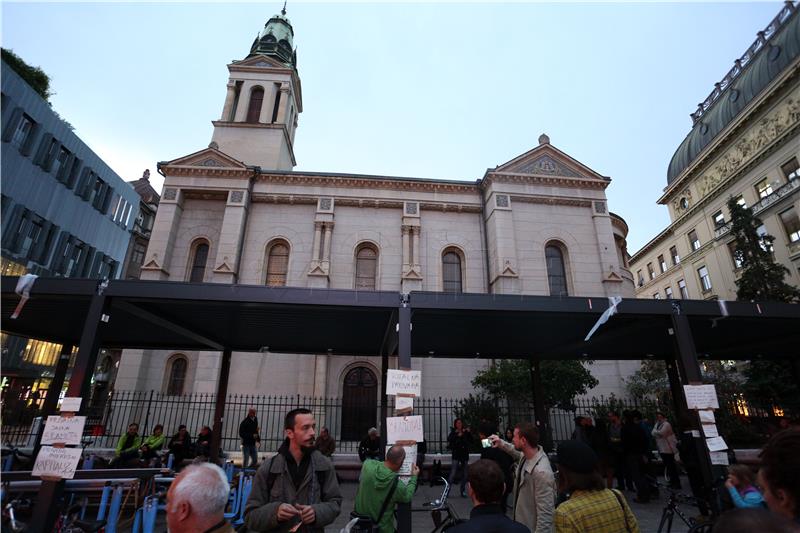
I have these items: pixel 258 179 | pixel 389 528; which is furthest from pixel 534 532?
pixel 258 179

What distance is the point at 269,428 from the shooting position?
18.2 m

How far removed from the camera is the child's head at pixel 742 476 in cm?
425

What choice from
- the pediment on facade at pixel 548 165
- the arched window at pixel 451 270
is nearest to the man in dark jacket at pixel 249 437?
the arched window at pixel 451 270

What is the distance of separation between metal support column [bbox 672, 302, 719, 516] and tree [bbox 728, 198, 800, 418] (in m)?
15.9

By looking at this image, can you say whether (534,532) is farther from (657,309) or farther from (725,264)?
(725,264)

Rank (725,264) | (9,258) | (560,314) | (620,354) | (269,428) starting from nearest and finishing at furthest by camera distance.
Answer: (560,314)
(620,354)
(269,428)
(9,258)
(725,264)

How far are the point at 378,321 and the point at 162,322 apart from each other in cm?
520

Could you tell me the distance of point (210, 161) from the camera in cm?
2258

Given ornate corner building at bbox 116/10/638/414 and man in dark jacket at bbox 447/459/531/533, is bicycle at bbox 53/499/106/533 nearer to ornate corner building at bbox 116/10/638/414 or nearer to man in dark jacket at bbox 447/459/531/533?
man in dark jacket at bbox 447/459/531/533

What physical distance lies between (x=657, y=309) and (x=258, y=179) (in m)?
21.0

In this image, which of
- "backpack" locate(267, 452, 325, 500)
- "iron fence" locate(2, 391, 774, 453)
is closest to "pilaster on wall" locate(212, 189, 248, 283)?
"iron fence" locate(2, 391, 774, 453)

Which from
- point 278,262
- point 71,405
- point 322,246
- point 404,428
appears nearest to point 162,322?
point 71,405

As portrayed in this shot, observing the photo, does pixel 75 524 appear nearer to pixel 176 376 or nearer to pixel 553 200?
pixel 176 376

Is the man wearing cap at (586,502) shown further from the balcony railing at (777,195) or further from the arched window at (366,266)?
the balcony railing at (777,195)
